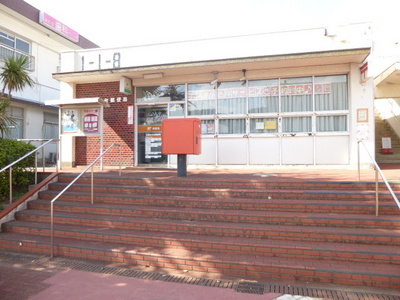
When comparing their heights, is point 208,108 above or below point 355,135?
above

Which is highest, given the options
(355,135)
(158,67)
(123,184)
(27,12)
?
(27,12)

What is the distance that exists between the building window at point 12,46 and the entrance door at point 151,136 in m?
8.18

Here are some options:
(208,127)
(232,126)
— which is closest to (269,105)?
(232,126)

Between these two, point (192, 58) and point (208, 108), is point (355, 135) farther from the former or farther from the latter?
point (192, 58)

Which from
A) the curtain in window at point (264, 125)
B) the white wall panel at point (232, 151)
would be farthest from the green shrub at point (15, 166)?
the curtain in window at point (264, 125)

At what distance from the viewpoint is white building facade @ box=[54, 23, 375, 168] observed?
8484mm

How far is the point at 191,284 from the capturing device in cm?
390

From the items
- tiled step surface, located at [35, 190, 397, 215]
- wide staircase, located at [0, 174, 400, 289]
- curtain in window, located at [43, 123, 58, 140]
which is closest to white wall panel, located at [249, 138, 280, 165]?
wide staircase, located at [0, 174, 400, 289]

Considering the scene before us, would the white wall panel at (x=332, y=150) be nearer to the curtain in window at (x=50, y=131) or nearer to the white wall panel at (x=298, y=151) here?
the white wall panel at (x=298, y=151)

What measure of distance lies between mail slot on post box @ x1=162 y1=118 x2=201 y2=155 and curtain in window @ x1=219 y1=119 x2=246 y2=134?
2917 millimetres

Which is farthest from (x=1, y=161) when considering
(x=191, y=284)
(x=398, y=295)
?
(x=398, y=295)

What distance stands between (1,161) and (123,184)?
2.74 meters

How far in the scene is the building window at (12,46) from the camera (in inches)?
551

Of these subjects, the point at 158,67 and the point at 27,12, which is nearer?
the point at 158,67
